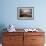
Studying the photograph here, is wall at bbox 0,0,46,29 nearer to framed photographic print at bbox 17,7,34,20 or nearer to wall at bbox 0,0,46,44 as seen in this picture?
wall at bbox 0,0,46,44

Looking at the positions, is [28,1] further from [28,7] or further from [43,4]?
[43,4]

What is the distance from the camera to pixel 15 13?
4.21 m

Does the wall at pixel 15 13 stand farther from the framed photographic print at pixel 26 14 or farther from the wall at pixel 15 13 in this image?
the framed photographic print at pixel 26 14

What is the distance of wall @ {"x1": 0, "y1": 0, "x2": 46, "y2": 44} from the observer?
4.20 meters

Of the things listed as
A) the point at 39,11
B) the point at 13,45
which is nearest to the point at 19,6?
the point at 39,11

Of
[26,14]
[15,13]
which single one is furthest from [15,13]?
[26,14]

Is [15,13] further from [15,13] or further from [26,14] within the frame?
[26,14]

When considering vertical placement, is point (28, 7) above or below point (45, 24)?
above

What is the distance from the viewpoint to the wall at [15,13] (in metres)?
4.20

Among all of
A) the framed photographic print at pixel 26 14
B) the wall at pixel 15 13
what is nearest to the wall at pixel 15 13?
the wall at pixel 15 13

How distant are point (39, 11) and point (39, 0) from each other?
375 mm

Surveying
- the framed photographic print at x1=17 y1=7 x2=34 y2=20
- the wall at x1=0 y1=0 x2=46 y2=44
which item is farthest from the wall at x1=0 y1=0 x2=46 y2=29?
the framed photographic print at x1=17 y1=7 x2=34 y2=20

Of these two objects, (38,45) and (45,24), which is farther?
(45,24)

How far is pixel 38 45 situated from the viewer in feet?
12.1
